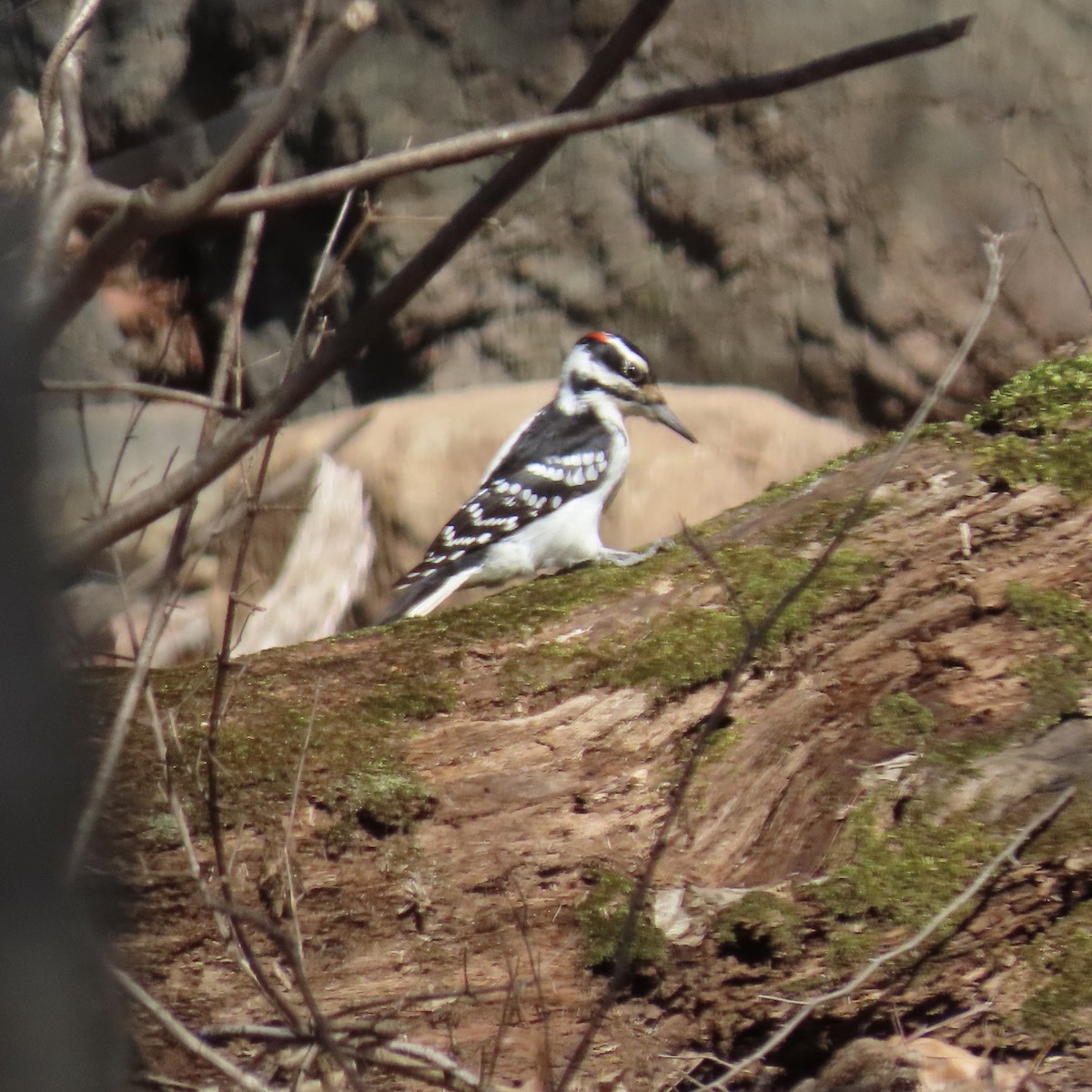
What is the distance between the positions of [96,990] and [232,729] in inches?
77.6

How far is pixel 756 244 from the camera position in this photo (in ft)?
20.0

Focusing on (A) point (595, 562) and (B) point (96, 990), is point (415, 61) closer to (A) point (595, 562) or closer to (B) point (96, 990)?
(A) point (595, 562)

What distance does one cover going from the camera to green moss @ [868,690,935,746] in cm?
333

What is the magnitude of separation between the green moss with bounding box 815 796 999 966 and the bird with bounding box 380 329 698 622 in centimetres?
170

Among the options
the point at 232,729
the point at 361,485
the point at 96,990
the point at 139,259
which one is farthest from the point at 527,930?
the point at 139,259

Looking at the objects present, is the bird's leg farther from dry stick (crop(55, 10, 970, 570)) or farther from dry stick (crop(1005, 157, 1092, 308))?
dry stick (crop(55, 10, 970, 570))

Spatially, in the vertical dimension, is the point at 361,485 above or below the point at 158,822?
above

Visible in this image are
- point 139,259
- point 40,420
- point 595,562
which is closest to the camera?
point 40,420

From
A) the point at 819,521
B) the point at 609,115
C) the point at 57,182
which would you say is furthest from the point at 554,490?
the point at 609,115

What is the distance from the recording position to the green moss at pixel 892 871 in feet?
9.92

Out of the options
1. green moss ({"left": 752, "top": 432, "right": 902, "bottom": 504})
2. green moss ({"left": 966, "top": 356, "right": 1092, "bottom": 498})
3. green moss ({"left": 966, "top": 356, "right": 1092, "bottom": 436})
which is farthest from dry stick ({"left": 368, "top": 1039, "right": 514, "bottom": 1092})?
green moss ({"left": 966, "top": 356, "right": 1092, "bottom": 436})

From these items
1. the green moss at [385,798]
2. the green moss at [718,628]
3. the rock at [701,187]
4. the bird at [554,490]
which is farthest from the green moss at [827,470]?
the rock at [701,187]

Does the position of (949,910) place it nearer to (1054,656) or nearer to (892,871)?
(892,871)

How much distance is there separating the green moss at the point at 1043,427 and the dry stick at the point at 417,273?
238cm
